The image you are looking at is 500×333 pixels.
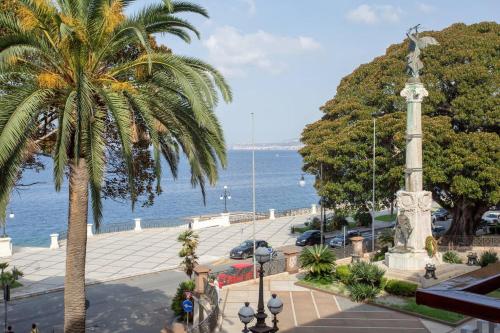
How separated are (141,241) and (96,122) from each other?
30497 mm

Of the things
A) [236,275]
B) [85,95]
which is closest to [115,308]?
[236,275]

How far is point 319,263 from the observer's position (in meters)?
22.9

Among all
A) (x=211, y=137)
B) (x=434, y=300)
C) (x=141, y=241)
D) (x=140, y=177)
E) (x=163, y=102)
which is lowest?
(x=141, y=241)

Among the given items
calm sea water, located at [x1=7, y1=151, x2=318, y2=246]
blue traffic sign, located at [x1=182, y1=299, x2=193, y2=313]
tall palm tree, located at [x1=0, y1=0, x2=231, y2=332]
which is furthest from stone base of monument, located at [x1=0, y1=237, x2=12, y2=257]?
calm sea water, located at [x1=7, y1=151, x2=318, y2=246]

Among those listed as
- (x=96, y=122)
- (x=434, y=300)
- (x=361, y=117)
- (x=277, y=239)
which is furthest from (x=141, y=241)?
(x=434, y=300)

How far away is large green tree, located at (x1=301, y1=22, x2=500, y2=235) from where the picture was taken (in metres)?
27.9

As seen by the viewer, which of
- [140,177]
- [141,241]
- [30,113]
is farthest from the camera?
[141,241]

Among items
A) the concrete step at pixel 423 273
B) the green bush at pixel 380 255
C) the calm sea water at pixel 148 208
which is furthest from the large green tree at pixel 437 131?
the calm sea water at pixel 148 208

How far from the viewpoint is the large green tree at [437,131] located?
91.7 ft

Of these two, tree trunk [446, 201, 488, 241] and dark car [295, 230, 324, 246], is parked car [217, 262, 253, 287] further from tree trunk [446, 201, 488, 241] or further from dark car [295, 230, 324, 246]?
tree trunk [446, 201, 488, 241]

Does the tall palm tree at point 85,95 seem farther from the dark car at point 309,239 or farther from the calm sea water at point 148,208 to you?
the calm sea water at point 148,208

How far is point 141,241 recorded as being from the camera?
40.3 m

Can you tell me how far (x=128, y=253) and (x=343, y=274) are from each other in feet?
59.8

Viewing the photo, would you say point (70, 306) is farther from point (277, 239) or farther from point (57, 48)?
point (277, 239)
